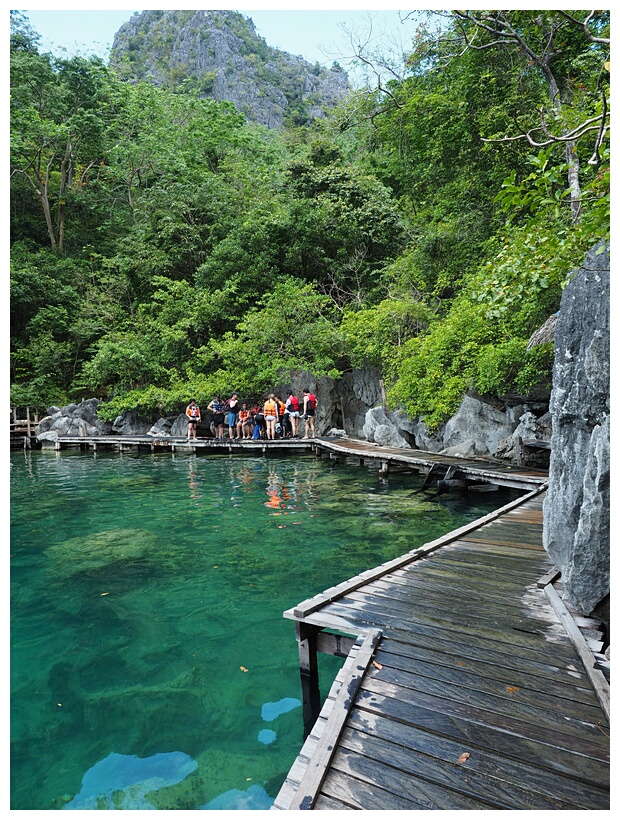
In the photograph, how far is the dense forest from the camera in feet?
40.6

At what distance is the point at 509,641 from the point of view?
132 inches

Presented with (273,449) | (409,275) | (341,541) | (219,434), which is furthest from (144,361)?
(341,541)

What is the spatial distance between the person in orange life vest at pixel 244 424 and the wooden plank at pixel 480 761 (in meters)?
17.5

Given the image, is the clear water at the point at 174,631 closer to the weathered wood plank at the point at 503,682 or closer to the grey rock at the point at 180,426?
the weathered wood plank at the point at 503,682

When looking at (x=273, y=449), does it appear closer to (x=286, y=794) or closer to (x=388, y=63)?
(x=388, y=63)

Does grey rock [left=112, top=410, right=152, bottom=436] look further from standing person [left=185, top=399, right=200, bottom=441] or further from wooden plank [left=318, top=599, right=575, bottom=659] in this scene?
wooden plank [left=318, top=599, right=575, bottom=659]

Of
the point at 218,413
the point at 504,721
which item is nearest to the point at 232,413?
the point at 218,413

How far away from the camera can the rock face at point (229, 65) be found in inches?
2290

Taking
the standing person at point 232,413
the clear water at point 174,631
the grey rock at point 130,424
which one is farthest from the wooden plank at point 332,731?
the grey rock at point 130,424

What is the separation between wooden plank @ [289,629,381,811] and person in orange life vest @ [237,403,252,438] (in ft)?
55.3

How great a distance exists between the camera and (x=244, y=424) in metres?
20.0

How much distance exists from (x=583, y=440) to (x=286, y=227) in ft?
67.8

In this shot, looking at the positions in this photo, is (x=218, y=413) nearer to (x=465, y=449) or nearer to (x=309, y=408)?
(x=309, y=408)
